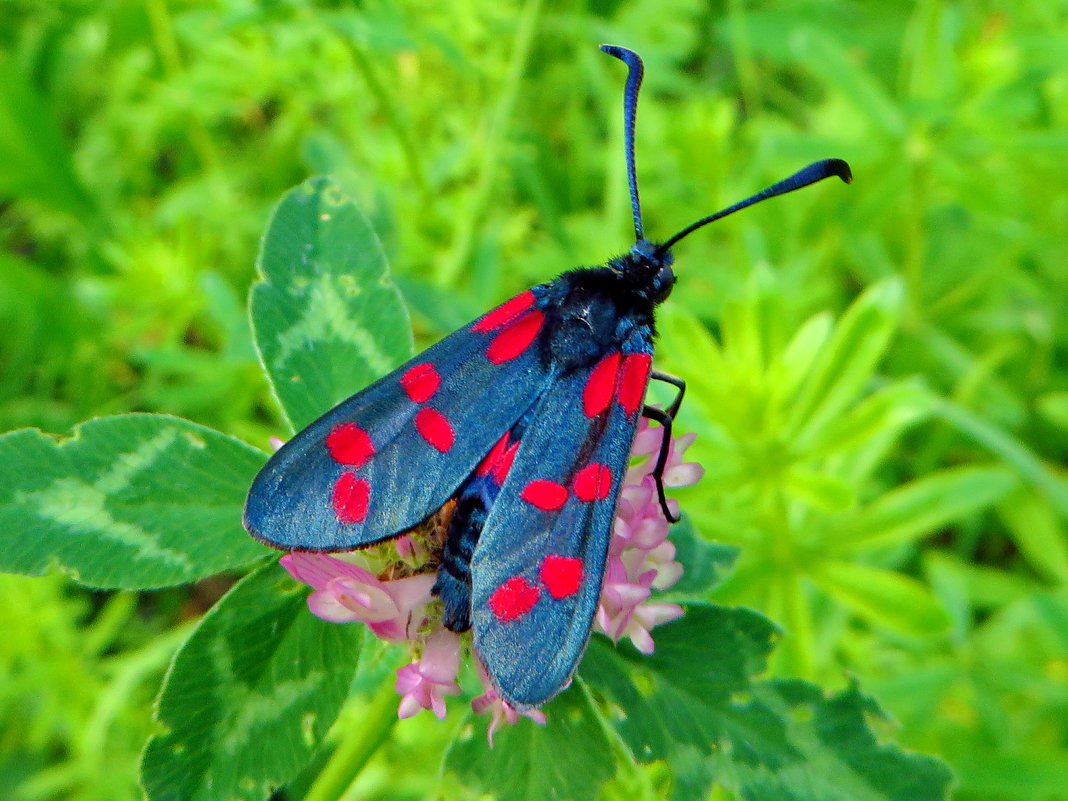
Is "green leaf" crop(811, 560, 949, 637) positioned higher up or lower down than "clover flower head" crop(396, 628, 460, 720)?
higher up

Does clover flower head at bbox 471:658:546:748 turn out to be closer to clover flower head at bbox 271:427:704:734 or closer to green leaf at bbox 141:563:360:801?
clover flower head at bbox 271:427:704:734

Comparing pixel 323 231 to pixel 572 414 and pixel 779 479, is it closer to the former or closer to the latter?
pixel 572 414

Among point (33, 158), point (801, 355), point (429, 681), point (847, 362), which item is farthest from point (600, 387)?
point (33, 158)

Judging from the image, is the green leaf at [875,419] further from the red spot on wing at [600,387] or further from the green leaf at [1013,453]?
the red spot on wing at [600,387]

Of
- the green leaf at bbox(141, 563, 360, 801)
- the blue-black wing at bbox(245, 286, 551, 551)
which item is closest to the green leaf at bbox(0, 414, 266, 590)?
the green leaf at bbox(141, 563, 360, 801)

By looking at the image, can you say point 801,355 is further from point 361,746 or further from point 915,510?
point 361,746

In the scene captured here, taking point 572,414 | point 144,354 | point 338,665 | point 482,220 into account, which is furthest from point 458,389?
point 482,220

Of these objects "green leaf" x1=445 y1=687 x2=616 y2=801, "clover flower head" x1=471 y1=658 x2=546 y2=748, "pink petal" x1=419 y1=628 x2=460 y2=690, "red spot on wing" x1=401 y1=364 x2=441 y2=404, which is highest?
"red spot on wing" x1=401 y1=364 x2=441 y2=404
